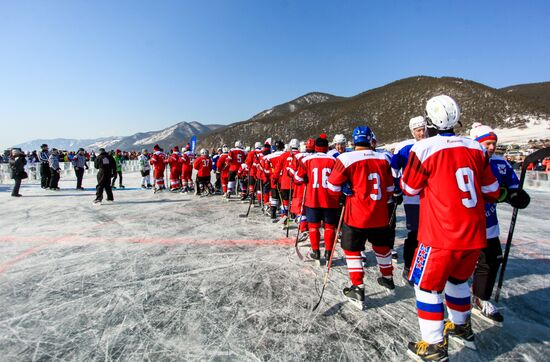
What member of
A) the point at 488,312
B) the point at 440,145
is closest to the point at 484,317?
the point at 488,312

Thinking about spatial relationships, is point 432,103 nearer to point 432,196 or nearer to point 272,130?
point 432,196

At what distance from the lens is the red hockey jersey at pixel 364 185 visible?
3.24m

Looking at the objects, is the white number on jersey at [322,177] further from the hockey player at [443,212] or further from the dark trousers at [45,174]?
the dark trousers at [45,174]

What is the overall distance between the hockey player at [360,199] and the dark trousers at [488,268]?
981 millimetres

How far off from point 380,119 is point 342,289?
68638mm

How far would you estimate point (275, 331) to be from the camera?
2766 mm

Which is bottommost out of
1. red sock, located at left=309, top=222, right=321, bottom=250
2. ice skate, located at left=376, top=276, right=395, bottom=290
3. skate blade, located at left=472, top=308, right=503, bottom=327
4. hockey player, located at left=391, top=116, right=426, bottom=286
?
skate blade, located at left=472, top=308, right=503, bottom=327

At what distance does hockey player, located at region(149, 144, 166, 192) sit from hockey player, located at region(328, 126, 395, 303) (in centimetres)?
1107

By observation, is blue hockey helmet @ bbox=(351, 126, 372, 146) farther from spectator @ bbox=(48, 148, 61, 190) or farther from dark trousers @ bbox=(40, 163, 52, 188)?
dark trousers @ bbox=(40, 163, 52, 188)

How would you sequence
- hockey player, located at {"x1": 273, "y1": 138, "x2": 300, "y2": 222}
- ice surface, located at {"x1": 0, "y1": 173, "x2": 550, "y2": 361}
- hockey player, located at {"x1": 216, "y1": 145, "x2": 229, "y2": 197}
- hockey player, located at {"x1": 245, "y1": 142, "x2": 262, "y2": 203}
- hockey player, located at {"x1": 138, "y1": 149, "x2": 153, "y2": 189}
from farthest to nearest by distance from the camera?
1. hockey player, located at {"x1": 138, "y1": 149, "x2": 153, "y2": 189}
2. hockey player, located at {"x1": 216, "y1": 145, "x2": 229, "y2": 197}
3. hockey player, located at {"x1": 245, "y1": 142, "x2": 262, "y2": 203}
4. hockey player, located at {"x1": 273, "y1": 138, "x2": 300, "y2": 222}
5. ice surface, located at {"x1": 0, "y1": 173, "x2": 550, "y2": 361}

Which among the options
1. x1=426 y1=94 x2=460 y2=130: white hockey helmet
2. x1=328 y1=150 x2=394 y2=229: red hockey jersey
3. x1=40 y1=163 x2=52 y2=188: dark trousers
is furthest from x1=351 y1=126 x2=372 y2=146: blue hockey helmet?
x1=40 y1=163 x2=52 y2=188: dark trousers

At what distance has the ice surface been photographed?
8.28 feet

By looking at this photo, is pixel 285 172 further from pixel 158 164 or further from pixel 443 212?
pixel 158 164

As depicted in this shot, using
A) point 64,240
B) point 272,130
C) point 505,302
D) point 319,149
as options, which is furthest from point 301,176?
point 272,130
